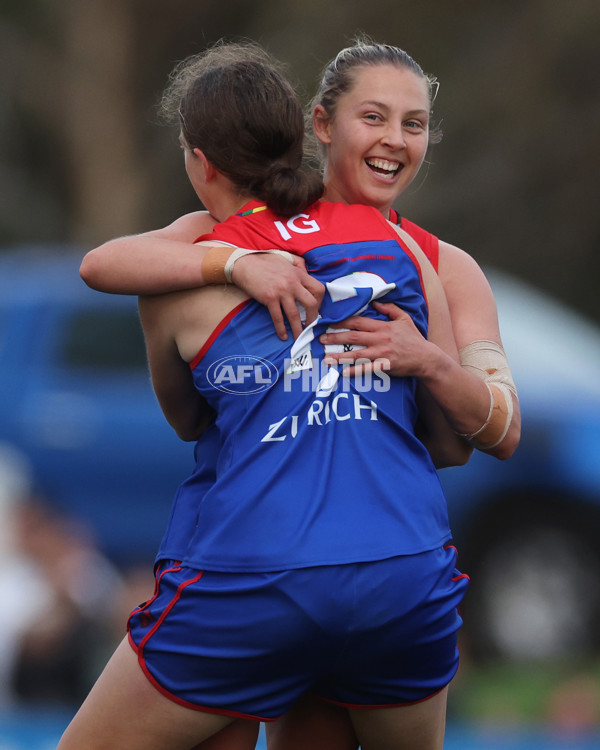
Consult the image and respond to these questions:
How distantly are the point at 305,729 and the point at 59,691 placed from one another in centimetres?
311

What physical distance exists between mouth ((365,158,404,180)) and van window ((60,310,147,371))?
10.3 feet

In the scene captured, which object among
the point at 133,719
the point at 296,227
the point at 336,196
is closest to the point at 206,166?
the point at 296,227

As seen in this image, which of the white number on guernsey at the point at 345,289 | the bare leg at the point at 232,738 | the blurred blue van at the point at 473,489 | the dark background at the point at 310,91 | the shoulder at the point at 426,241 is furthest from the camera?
the dark background at the point at 310,91

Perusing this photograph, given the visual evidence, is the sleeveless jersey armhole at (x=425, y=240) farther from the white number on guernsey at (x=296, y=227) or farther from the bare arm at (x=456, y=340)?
the white number on guernsey at (x=296, y=227)

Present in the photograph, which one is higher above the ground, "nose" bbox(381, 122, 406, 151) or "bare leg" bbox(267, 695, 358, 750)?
"nose" bbox(381, 122, 406, 151)

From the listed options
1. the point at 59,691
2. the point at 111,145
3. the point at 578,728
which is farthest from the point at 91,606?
the point at 111,145

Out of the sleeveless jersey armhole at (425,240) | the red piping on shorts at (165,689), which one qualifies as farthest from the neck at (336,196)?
the red piping on shorts at (165,689)

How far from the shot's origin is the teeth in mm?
2418

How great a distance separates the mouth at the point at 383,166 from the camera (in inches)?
95.3

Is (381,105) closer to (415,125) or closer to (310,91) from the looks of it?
(415,125)

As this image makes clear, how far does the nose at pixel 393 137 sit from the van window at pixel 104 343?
10.4 ft

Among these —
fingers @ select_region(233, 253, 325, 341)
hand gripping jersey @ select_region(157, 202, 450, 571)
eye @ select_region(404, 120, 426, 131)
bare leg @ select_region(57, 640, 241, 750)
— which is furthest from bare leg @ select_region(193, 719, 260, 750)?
eye @ select_region(404, 120, 426, 131)

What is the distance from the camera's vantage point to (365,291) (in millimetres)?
2053

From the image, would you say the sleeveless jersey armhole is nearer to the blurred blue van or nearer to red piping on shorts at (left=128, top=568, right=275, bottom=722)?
red piping on shorts at (left=128, top=568, right=275, bottom=722)
